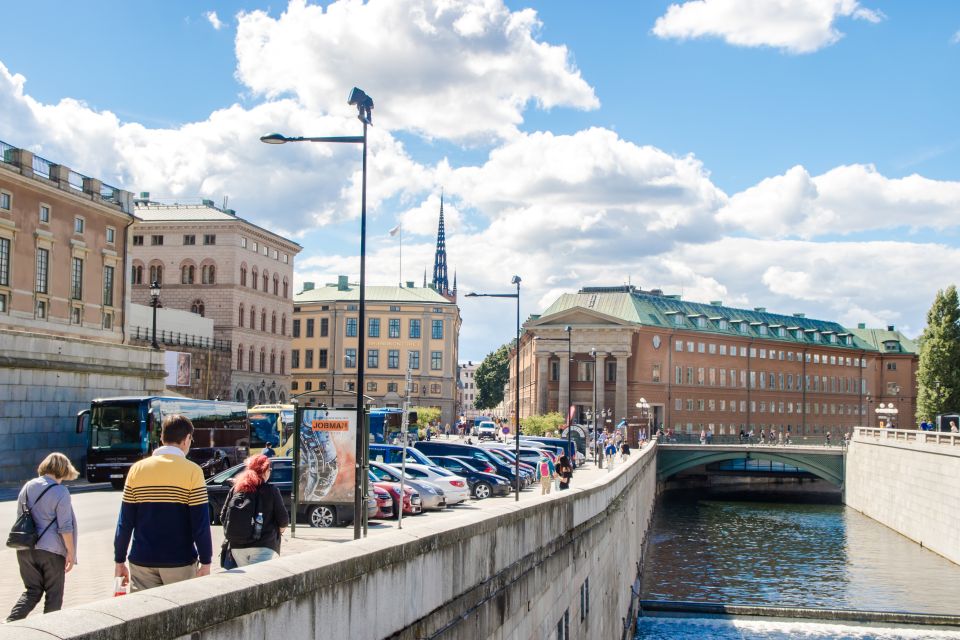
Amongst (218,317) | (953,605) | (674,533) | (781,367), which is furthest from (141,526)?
(781,367)

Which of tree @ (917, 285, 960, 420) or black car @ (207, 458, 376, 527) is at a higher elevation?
tree @ (917, 285, 960, 420)

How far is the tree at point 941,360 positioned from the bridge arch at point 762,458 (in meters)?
10.7

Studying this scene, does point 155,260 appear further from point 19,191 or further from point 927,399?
point 927,399

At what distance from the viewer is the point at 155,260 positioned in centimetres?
9912

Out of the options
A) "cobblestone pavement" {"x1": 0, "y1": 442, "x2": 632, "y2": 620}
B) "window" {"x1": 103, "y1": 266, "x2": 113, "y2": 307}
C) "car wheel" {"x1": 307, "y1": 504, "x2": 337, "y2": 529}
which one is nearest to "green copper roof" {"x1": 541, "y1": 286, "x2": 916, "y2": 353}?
"window" {"x1": 103, "y1": 266, "x2": 113, "y2": 307}

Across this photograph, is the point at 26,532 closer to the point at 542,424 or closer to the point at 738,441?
the point at 542,424

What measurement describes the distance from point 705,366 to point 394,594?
118m

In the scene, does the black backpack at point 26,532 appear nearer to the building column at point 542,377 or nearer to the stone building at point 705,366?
the stone building at point 705,366

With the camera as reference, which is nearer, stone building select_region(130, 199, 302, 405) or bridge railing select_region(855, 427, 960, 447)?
bridge railing select_region(855, 427, 960, 447)

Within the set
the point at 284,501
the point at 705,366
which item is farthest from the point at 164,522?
the point at 705,366

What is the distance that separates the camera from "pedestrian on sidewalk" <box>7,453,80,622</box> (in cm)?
948

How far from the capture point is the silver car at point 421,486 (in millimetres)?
28562

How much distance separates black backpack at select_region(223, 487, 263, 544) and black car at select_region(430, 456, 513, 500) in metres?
28.3

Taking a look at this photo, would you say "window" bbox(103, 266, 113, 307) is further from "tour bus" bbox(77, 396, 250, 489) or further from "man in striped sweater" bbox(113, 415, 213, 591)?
"man in striped sweater" bbox(113, 415, 213, 591)
